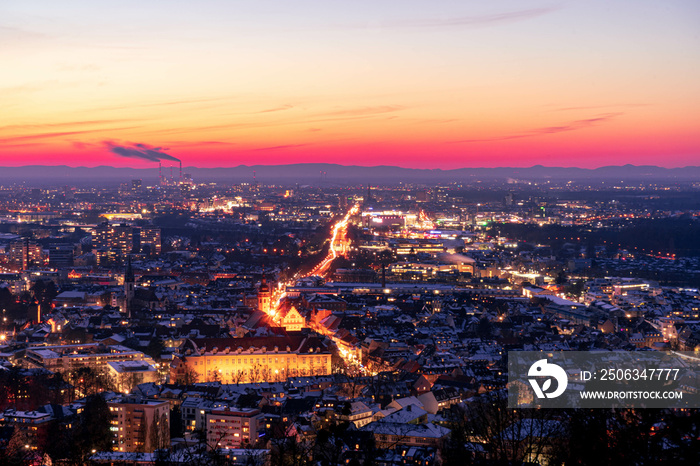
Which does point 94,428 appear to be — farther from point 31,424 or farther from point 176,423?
point 176,423

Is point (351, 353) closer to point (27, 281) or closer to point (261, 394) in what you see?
point (261, 394)

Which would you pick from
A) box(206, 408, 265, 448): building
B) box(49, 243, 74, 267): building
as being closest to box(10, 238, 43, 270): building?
box(49, 243, 74, 267): building

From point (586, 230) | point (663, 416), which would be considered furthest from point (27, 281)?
point (586, 230)

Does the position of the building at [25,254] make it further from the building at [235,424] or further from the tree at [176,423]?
the building at [235,424]

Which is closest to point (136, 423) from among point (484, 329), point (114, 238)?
point (484, 329)

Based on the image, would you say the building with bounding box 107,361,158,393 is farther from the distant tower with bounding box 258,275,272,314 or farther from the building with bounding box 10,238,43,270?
the building with bounding box 10,238,43,270
